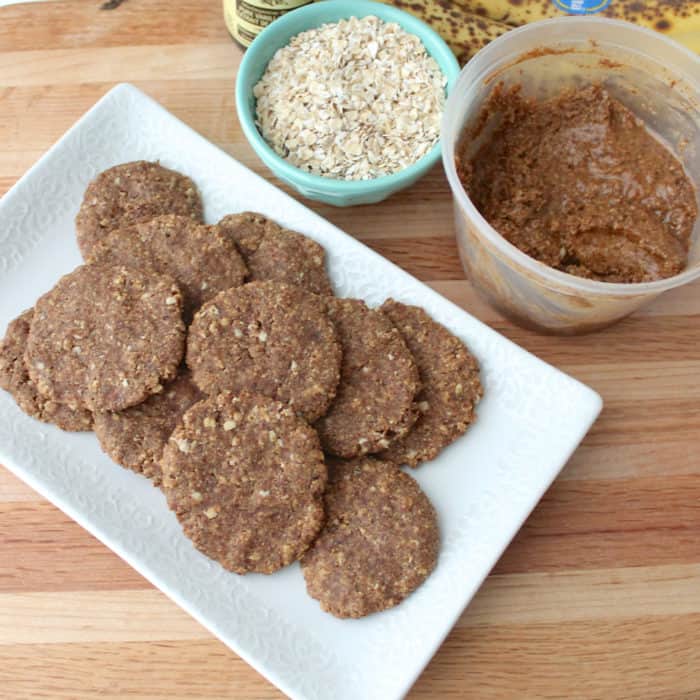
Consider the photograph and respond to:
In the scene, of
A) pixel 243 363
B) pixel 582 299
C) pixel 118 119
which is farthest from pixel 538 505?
pixel 118 119

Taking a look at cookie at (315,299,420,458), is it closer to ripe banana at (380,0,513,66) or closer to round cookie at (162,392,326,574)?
round cookie at (162,392,326,574)

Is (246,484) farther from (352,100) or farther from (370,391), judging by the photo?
(352,100)

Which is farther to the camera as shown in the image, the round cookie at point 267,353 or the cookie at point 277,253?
the cookie at point 277,253

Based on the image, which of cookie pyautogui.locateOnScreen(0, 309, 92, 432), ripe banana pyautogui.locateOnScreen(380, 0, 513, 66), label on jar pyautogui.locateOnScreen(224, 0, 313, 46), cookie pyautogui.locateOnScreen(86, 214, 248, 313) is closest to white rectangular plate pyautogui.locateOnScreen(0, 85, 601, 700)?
cookie pyautogui.locateOnScreen(0, 309, 92, 432)

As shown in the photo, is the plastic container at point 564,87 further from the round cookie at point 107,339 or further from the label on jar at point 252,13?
the round cookie at point 107,339

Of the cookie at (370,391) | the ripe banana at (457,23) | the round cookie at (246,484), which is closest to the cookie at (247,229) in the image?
the cookie at (370,391)

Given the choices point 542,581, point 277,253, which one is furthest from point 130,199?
point 542,581

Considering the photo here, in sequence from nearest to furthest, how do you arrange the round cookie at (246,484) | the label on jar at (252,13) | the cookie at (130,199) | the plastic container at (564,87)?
1. the round cookie at (246,484)
2. the plastic container at (564,87)
3. the cookie at (130,199)
4. the label on jar at (252,13)
